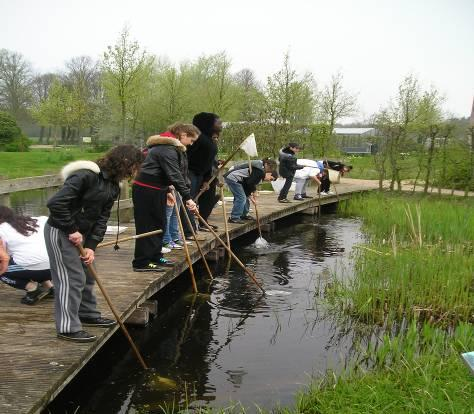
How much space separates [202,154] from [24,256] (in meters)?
3.17

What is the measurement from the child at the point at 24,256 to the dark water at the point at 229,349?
82cm

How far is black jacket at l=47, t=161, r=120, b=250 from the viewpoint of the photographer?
3.44m

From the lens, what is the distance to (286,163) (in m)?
11.2

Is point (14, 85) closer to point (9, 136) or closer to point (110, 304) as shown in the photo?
point (9, 136)

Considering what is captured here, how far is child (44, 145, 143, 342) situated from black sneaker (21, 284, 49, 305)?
88 centimetres

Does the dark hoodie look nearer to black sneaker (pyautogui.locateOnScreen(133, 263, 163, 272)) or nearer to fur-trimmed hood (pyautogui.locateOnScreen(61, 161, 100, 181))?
black sneaker (pyautogui.locateOnScreen(133, 263, 163, 272))

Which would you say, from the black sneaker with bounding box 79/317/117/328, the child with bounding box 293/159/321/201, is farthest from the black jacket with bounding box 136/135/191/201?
the child with bounding box 293/159/321/201

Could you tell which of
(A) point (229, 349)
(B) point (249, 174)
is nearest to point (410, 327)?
(A) point (229, 349)

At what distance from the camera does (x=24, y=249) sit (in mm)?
4430

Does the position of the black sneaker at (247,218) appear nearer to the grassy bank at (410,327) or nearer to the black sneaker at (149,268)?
the grassy bank at (410,327)

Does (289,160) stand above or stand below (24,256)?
above

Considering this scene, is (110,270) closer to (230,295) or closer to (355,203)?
(230,295)

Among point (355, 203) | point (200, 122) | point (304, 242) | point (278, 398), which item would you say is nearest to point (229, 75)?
point (355, 203)

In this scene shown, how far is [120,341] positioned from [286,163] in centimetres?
695
